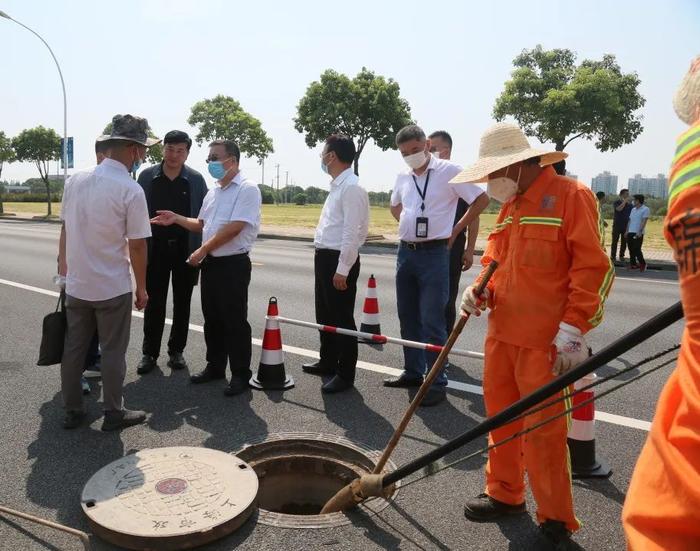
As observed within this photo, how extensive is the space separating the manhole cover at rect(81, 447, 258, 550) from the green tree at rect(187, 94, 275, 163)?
3939 cm

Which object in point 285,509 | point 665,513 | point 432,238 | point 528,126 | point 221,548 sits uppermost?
point 528,126

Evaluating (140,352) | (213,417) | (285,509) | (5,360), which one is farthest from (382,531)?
(5,360)

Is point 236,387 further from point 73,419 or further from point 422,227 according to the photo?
point 422,227

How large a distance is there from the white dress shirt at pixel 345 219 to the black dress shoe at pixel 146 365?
193 centimetres

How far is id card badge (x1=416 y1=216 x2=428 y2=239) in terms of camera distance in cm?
491

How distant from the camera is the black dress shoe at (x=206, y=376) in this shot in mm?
5180

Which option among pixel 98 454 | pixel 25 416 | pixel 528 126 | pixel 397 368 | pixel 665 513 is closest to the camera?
pixel 665 513

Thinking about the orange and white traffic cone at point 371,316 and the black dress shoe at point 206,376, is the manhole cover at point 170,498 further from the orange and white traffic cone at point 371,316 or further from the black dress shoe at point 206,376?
the orange and white traffic cone at point 371,316

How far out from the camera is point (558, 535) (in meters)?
2.80

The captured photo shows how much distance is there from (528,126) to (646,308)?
1735cm

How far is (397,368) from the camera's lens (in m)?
5.71

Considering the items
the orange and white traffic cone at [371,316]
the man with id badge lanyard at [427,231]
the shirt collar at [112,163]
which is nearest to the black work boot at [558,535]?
the man with id badge lanyard at [427,231]

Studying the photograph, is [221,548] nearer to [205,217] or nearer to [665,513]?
[665,513]

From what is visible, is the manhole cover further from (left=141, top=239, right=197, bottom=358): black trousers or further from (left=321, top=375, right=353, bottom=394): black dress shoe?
(left=141, top=239, right=197, bottom=358): black trousers
